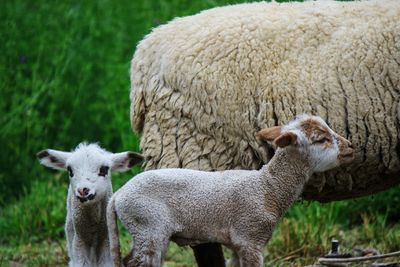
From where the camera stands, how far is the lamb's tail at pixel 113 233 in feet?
19.3

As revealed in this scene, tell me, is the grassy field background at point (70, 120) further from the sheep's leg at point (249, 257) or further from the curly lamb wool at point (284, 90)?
the sheep's leg at point (249, 257)

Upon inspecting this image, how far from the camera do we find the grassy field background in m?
8.60

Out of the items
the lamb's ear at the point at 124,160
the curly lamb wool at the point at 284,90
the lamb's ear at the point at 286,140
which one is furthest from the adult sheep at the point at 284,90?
the lamb's ear at the point at 286,140

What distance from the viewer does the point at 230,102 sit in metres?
6.79

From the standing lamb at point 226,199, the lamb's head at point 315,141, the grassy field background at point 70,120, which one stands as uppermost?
the lamb's head at point 315,141

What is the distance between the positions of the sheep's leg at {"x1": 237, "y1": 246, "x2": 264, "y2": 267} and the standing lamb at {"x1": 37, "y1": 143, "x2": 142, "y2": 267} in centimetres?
87

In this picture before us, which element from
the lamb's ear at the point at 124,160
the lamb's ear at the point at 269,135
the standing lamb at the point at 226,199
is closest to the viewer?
the standing lamb at the point at 226,199

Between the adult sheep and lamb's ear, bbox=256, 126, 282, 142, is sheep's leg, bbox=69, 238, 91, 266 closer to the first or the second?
the adult sheep

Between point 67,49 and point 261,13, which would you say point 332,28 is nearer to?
point 261,13

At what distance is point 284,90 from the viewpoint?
676 cm

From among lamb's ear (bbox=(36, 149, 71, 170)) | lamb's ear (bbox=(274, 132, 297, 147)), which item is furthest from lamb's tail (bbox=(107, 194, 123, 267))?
lamb's ear (bbox=(274, 132, 297, 147))

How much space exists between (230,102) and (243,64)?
253 millimetres

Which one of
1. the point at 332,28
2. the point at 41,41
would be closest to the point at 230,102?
the point at 332,28

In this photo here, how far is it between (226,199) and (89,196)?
2.42 ft
